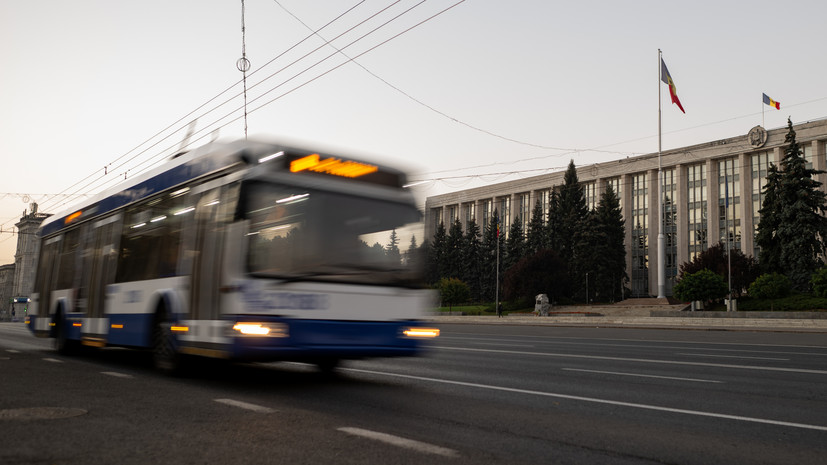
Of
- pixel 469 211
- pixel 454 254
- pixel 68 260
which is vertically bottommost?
pixel 68 260

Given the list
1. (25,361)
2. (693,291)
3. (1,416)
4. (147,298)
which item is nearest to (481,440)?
(1,416)

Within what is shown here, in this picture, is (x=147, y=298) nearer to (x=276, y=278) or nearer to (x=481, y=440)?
(x=276, y=278)

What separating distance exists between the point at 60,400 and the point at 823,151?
84844mm

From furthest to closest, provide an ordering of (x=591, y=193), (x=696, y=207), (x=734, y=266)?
(x=591, y=193) < (x=696, y=207) < (x=734, y=266)

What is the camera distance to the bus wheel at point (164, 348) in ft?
30.0

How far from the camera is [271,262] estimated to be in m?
7.99

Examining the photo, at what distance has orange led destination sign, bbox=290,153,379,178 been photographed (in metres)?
8.55

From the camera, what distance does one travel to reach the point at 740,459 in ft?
15.3

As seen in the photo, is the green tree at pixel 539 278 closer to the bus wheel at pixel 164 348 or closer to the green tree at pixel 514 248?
the green tree at pixel 514 248

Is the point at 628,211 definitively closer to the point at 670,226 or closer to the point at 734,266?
the point at 670,226

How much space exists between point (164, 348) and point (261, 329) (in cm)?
234

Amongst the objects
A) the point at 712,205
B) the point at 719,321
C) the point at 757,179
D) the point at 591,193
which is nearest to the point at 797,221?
the point at 719,321

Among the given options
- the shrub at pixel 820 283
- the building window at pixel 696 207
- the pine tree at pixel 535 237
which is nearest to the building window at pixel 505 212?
the pine tree at pixel 535 237

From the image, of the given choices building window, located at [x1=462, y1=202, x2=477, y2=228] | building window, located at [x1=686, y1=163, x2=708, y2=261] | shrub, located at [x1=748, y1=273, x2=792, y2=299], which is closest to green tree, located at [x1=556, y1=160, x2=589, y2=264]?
building window, located at [x1=686, y1=163, x2=708, y2=261]
